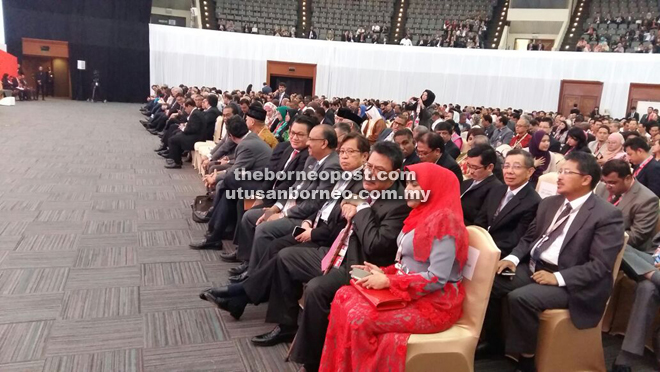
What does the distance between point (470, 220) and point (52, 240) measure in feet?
11.1

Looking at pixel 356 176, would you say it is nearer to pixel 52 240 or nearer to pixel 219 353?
pixel 219 353

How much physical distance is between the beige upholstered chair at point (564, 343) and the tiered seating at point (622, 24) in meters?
14.8

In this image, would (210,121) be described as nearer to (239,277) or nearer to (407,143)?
(407,143)

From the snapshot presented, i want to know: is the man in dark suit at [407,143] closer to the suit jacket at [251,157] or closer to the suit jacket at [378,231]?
the suit jacket at [251,157]

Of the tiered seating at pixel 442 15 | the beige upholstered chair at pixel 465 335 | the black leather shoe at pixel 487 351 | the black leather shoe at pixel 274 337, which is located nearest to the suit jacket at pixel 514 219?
the black leather shoe at pixel 487 351

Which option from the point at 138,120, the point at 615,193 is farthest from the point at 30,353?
the point at 138,120

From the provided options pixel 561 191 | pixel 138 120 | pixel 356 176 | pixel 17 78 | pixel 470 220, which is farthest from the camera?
pixel 17 78

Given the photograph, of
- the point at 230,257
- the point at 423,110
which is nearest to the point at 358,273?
the point at 230,257

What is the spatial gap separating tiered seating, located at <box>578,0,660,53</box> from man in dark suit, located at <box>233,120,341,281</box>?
575 inches

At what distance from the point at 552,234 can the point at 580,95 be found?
46.3 ft

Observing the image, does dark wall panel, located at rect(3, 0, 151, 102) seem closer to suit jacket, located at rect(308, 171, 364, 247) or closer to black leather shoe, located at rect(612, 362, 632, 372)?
suit jacket, located at rect(308, 171, 364, 247)

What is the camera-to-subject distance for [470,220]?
10.0 ft

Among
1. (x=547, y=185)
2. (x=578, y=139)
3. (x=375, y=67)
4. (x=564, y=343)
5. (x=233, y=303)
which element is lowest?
(x=233, y=303)

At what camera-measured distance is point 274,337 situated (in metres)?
2.60
